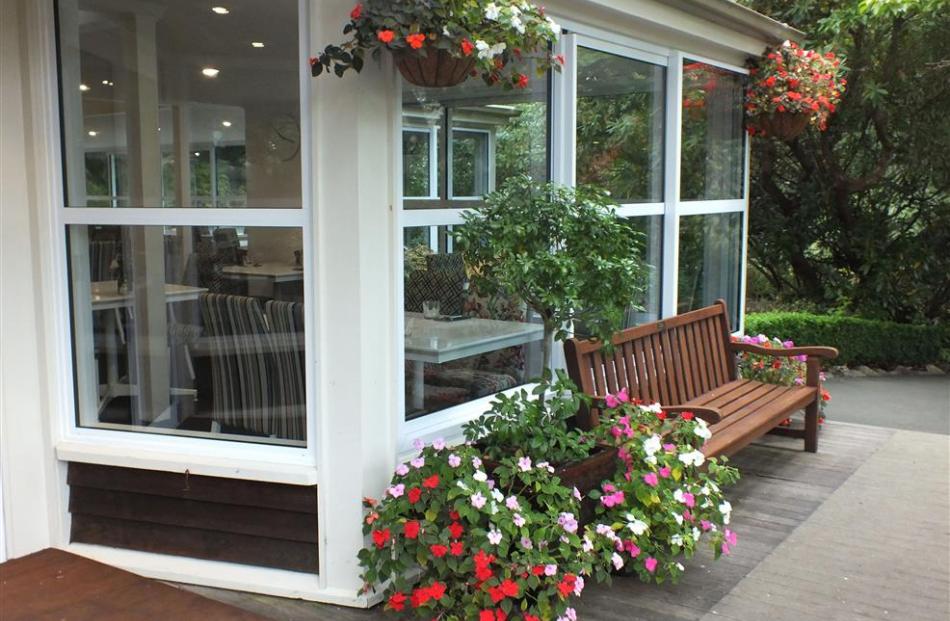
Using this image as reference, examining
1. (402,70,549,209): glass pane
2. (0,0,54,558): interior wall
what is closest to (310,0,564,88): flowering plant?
(402,70,549,209): glass pane

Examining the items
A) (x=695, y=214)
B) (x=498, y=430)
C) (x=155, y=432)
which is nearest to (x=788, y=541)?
(x=498, y=430)

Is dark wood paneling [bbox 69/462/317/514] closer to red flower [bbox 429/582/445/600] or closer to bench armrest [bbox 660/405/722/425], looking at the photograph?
red flower [bbox 429/582/445/600]

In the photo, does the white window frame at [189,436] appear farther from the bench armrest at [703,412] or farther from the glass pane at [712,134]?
the glass pane at [712,134]

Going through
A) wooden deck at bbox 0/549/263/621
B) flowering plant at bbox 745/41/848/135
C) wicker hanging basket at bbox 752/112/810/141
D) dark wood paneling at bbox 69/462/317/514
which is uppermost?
flowering plant at bbox 745/41/848/135

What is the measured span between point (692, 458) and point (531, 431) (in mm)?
699

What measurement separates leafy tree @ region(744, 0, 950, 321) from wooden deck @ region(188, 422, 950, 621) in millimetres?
4670

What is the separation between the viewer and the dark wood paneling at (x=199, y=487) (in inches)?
132

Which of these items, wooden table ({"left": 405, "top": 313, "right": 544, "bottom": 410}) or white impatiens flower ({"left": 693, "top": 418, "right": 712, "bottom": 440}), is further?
white impatiens flower ({"left": 693, "top": 418, "right": 712, "bottom": 440})

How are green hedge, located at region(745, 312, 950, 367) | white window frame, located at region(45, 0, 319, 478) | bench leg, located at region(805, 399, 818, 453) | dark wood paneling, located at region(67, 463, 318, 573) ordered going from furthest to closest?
green hedge, located at region(745, 312, 950, 367) < bench leg, located at region(805, 399, 818, 453) < dark wood paneling, located at region(67, 463, 318, 573) < white window frame, located at region(45, 0, 319, 478)

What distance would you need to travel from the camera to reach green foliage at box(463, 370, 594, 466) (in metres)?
3.43

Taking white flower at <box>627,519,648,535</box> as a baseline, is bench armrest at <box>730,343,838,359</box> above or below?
above

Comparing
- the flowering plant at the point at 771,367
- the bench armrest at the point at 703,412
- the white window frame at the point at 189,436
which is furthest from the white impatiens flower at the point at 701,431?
the flowering plant at the point at 771,367

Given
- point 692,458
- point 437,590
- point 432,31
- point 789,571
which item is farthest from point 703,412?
point 432,31

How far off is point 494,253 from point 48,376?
5.98 feet
